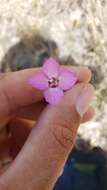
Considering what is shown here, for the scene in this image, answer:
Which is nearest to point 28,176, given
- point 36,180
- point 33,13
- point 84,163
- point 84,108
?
point 36,180

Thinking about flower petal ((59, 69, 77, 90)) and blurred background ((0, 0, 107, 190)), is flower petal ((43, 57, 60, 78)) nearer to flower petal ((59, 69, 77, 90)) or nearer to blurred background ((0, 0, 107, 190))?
flower petal ((59, 69, 77, 90))

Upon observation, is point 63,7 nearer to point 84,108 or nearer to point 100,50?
point 100,50

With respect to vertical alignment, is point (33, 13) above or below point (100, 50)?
above

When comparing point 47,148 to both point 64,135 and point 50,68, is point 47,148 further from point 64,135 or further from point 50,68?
point 50,68

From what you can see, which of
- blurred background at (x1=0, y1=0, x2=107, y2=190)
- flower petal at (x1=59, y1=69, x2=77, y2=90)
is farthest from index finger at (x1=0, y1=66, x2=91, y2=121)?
blurred background at (x1=0, y1=0, x2=107, y2=190)

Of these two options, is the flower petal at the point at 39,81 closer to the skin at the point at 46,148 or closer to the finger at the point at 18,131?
the skin at the point at 46,148

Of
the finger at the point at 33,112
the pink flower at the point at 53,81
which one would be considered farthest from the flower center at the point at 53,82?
the finger at the point at 33,112

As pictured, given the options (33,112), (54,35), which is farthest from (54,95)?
(54,35)
